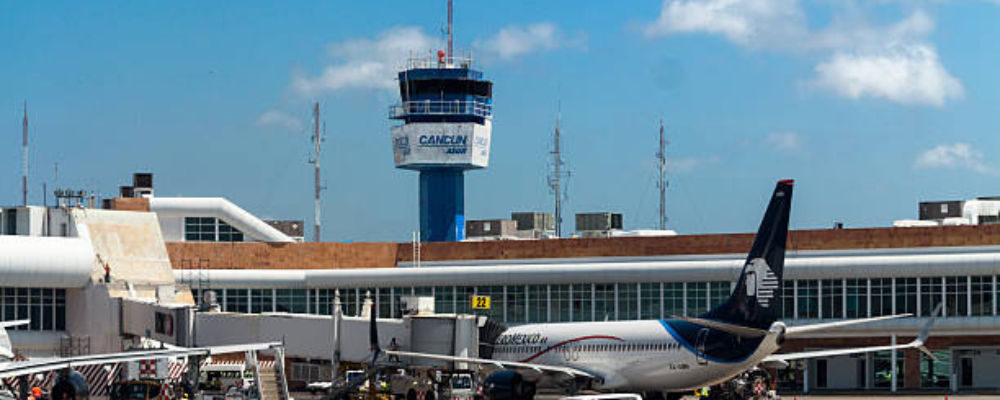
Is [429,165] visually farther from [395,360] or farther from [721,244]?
[395,360]

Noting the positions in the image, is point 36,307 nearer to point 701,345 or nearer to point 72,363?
point 72,363

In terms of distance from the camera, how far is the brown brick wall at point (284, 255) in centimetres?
10006

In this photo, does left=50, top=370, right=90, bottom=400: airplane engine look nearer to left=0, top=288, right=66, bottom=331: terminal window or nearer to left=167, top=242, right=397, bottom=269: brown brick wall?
left=0, top=288, right=66, bottom=331: terminal window

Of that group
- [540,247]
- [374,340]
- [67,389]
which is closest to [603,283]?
[540,247]

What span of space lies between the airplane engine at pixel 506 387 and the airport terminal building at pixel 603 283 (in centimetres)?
1781

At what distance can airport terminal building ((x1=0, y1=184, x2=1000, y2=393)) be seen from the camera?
85.2m

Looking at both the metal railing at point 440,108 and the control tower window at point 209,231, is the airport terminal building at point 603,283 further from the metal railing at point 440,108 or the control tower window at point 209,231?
the metal railing at point 440,108

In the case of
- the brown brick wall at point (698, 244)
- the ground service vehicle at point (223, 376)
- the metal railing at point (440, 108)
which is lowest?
the ground service vehicle at point (223, 376)

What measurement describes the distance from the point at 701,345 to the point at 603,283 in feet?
119

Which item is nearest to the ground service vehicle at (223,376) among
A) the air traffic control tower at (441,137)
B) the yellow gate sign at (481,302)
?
the yellow gate sign at (481,302)

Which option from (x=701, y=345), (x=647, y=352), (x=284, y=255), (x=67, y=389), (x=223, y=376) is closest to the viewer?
(x=67, y=389)

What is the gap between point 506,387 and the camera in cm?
6172

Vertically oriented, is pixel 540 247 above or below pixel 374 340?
above

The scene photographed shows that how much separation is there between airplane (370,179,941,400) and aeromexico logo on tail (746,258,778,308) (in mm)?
36
